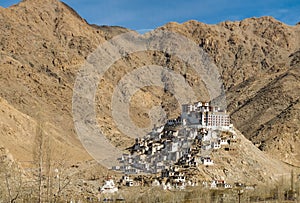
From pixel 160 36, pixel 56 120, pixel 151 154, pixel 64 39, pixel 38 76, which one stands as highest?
pixel 160 36

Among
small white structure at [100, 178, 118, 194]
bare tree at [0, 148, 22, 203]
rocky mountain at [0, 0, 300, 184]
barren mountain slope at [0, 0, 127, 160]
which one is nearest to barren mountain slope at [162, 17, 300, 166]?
rocky mountain at [0, 0, 300, 184]

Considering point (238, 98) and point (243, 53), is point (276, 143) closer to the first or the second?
point (238, 98)

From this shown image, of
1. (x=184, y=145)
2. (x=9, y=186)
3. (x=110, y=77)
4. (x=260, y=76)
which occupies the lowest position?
(x=9, y=186)

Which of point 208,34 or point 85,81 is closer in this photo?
point 85,81

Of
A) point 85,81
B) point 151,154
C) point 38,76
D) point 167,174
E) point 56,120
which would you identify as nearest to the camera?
point 167,174

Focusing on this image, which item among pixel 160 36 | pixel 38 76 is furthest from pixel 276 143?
pixel 160 36

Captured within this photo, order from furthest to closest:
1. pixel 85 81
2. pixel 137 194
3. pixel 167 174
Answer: pixel 85 81 → pixel 167 174 → pixel 137 194

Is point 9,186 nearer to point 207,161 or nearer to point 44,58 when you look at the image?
point 207,161

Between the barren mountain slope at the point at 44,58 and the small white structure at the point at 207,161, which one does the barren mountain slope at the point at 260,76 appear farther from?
the barren mountain slope at the point at 44,58

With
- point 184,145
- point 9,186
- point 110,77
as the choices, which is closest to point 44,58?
point 110,77
